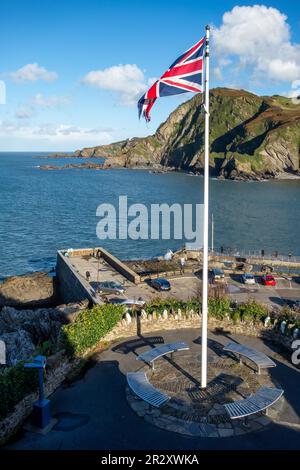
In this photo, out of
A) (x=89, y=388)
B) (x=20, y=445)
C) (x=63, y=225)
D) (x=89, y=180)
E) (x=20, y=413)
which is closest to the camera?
(x=20, y=445)

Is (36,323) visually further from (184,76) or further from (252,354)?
(184,76)

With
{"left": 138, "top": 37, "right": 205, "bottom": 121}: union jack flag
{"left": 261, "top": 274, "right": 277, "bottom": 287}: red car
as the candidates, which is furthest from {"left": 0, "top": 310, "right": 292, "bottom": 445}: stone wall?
{"left": 138, "top": 37, "right": 205, "bottom": 121}: union jack flag

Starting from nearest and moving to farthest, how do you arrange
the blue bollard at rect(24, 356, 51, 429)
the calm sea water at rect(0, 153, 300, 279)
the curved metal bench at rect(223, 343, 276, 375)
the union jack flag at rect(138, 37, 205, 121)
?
the union jack flag at rect(138, 37, 205, 121) → the blue bollard at rect(24, 356, 51, 429) → the curved metal bench at rect(223, 343, 276, 375) → the calm sea water at rect(0, 153, 300, 279)
